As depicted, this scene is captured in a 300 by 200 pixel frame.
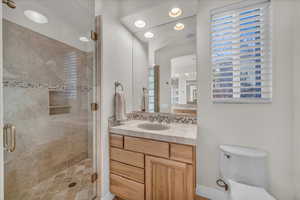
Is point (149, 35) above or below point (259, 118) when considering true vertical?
above

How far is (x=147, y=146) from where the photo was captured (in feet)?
3.94

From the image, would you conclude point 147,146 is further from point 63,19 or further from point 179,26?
point 63,19

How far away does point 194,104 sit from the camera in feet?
4.97

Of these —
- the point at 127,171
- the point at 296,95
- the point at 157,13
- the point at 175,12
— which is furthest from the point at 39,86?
the point at 296,95

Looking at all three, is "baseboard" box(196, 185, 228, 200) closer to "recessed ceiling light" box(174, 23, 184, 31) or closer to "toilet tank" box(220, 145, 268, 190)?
"toilet tank" box(220, 145, 268, 190)

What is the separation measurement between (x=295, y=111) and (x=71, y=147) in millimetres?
2638

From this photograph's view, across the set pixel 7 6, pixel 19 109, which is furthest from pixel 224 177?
pixel 7 6

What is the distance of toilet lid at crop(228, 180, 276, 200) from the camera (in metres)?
0.95

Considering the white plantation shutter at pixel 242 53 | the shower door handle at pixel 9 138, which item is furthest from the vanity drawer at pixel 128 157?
the white plantation shutter at pixel 242 53

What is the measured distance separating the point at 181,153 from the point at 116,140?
75 cm

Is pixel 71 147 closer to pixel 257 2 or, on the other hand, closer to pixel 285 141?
pixel 285 141

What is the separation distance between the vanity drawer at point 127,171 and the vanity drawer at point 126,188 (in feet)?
0.15

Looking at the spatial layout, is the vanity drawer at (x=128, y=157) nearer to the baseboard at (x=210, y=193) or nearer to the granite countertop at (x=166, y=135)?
the granite countertop at (x=166, y=135)

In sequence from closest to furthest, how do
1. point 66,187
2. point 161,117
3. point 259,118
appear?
point 259,118, point 66,187, point 161,117
